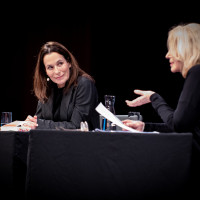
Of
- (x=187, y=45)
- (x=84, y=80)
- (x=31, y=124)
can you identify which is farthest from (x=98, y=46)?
(x=187, y=45)

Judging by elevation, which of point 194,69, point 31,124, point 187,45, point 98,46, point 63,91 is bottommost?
point 31,124

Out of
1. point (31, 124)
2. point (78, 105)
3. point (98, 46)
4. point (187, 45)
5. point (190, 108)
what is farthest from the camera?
point (98, 46)

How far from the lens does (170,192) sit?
1085 mm

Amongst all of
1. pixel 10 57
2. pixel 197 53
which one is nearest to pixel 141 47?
pixel 10 57

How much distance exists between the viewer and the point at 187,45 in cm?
136

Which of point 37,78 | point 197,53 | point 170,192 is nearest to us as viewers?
point 170,192

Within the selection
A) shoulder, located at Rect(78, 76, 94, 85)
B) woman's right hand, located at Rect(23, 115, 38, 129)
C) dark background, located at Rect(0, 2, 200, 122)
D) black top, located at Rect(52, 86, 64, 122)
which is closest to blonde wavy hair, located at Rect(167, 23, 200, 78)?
woman's right hand, located at Rect(23, 115, 38, 129)

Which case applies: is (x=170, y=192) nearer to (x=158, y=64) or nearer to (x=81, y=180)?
(x=81, y=180)

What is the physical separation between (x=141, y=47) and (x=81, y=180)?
11.9 feet

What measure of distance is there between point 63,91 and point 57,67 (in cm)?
19

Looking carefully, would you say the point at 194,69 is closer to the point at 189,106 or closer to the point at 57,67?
the point at 189,106

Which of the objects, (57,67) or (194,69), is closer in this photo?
(194,69)

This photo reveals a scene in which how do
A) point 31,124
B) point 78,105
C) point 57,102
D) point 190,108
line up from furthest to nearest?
point 57,102 < point 78,105 < point 31,124 < point 190,108

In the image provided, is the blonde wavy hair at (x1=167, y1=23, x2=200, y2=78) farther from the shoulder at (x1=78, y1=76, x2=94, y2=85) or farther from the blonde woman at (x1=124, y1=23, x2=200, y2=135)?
the shoulder at (x1=78, y1=76, x2=94, y2=85)
